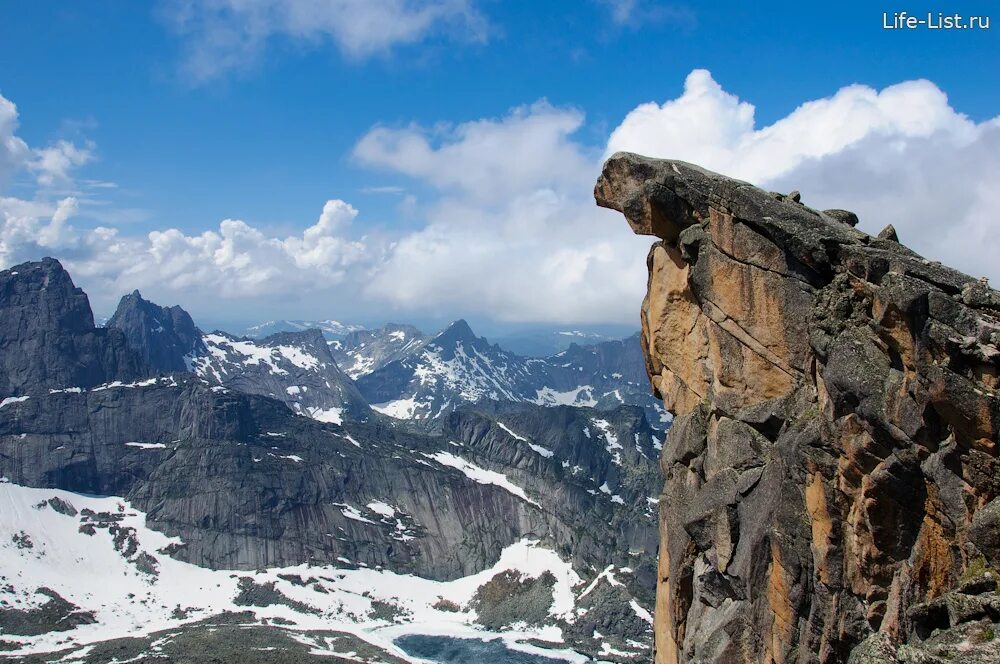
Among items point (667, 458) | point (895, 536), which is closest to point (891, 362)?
point (895, 536)

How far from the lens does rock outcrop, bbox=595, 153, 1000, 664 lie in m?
25.9

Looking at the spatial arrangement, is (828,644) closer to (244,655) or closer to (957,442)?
(957,442)

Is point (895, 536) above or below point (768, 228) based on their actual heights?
below

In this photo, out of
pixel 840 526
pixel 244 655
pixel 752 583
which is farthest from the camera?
pixel 244 655

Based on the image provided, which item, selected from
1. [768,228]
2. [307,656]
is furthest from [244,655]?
[768,228]

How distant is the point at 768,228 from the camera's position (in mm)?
34125

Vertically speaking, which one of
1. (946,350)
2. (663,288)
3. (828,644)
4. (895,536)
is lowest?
(828,644)

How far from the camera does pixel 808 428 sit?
1241 inches

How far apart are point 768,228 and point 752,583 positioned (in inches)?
598

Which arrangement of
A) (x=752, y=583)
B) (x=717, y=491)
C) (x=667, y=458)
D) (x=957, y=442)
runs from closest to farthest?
(x=957, y=442) < (x=752, y=583) < (x=717, y=491) < (x=667, y=458)

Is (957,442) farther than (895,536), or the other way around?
(895,536)

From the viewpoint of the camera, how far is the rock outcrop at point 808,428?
2591 cm

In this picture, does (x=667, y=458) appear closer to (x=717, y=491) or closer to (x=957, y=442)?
(x=717, y=491)

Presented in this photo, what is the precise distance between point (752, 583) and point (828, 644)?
3.97 metres
